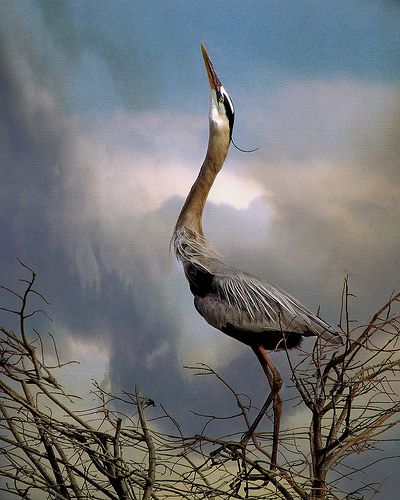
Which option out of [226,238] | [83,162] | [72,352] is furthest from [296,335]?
[83,162]

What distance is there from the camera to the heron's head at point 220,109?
2.66 m

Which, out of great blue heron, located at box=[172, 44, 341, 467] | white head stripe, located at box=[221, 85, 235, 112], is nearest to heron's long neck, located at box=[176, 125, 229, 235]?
great blue heron, located at box=[172, 44, 341, 467]

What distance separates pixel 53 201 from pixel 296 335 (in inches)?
38.5

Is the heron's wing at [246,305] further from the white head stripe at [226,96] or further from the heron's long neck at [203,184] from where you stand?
the white head stripe at [226,96]

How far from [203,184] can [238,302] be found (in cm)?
45

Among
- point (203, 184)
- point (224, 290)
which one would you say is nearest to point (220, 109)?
point (203, 184)

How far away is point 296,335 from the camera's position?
238 cm

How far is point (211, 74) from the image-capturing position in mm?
2707

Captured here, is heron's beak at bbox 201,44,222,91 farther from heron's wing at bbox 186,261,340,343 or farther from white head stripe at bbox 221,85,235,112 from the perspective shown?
heron's wing at bbox 186,261,340,343

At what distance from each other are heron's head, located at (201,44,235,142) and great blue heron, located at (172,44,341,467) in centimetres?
14

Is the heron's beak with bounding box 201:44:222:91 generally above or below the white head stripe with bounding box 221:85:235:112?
above

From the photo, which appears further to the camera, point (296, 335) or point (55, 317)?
point (55, 317)

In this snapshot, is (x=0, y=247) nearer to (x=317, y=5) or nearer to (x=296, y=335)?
(x=296, y=335)

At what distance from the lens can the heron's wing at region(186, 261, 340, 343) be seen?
7.79ft
